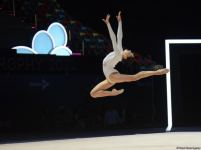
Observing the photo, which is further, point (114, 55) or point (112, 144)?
point (112, 144)

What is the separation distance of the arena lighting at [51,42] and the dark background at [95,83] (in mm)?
232

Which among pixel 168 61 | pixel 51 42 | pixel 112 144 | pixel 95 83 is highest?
pixel 51 42

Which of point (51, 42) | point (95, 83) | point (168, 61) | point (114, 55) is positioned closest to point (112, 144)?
point (114, 55)

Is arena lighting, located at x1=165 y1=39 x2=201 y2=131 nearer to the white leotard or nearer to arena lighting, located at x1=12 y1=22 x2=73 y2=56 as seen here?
arena lighting, located at x1=12 y1=22 x2=73 y2=56

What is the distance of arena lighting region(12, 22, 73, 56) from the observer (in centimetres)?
1296

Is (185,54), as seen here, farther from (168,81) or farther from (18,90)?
(18,90)

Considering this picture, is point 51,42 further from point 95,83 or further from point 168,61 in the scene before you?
point 168,61

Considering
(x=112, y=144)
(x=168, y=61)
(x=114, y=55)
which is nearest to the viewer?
(x=114, y=55)

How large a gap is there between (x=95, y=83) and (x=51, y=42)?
6.08ft

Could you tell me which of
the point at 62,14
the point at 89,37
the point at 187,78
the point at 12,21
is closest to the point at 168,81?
the point at 187,78

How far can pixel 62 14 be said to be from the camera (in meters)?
14.0

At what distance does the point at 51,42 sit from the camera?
13281 mm

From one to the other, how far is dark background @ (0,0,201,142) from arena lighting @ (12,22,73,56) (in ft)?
0.76

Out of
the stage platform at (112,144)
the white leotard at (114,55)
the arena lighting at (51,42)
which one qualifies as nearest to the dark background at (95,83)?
the arena lighting at (51,42)
